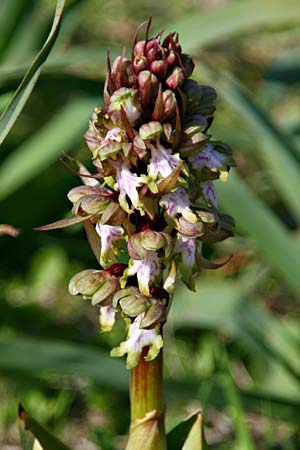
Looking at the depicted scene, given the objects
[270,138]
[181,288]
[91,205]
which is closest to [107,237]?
[91,205]

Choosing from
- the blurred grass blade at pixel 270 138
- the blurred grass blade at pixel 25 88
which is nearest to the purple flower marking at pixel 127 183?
the blurred grass blade at pixel 25 88

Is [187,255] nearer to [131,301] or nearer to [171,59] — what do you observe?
[131,301]

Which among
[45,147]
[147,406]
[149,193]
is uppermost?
[149,193]

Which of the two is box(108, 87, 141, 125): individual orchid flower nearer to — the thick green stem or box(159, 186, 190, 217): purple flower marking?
box(159, 186, 190, 217): purple flower marking

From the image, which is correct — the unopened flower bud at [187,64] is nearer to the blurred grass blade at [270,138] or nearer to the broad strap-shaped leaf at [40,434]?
the broad strap-shaped leaf at [40,434]

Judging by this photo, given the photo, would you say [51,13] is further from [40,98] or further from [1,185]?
[40,98]

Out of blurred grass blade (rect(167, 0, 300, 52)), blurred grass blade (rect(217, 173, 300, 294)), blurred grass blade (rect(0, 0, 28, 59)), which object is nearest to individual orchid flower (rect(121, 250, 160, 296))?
blurred grass blade (rect(217, 173, 300, 294))
